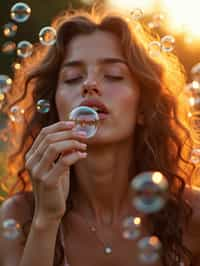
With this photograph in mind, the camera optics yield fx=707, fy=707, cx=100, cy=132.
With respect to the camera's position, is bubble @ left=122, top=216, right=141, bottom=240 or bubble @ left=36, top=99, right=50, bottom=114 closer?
bubble @ left=122, top=216, right=141, bottom=240

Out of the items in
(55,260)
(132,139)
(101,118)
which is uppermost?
(101,118)

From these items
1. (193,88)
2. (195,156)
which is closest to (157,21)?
(193,88)

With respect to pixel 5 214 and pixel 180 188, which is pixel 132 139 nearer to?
pixel 180 188

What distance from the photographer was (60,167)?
207 cm

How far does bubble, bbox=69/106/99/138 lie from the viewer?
2.20 m

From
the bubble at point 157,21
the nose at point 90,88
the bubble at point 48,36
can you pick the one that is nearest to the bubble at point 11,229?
the nose at point 90,88

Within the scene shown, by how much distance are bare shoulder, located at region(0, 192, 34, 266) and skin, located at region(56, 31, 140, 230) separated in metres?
0.19

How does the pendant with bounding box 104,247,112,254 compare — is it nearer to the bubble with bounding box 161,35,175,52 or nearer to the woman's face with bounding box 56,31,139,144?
the woman's face with bounding box 56,31,139,144

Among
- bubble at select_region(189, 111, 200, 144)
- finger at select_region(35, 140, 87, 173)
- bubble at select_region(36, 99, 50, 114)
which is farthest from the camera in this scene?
bubble at select_region(189, 111, 200, 144)

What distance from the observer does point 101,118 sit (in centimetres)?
232

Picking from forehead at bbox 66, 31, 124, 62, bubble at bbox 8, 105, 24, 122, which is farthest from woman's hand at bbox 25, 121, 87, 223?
bubble at bbox 8, 105, 24, 122

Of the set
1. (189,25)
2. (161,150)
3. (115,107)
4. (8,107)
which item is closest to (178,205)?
(161,150)

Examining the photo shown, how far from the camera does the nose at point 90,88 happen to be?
234 centimetres

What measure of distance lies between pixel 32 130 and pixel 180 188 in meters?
0.63
